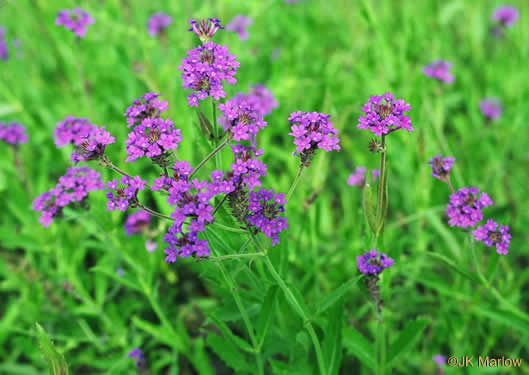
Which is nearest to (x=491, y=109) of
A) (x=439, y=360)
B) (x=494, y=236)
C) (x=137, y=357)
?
(x=494, y=236)

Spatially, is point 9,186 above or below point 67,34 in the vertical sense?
below

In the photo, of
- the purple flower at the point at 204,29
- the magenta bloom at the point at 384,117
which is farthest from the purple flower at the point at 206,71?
the magenta bloom at the point at 384,117

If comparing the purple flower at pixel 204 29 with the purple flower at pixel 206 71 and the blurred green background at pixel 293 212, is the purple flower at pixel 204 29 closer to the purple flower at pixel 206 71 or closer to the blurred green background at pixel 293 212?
the purple flower at pixel 206 71

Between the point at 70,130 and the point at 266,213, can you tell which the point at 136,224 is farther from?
the point at 266,213

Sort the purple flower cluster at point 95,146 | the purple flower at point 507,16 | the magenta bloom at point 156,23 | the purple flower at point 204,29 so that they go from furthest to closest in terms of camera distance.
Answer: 1. the purple flower at point 507,16
2. the magenta bloom at point 156,23
3. the purple flower at point 204,29
4. the purple flower cluster at point 95,146

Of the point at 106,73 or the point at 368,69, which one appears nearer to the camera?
the point at 368,69

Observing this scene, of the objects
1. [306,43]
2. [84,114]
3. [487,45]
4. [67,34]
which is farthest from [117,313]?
[487,45]

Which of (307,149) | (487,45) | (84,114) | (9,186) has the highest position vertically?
(487,45)

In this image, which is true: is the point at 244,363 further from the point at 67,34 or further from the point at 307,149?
the point at 67,34
